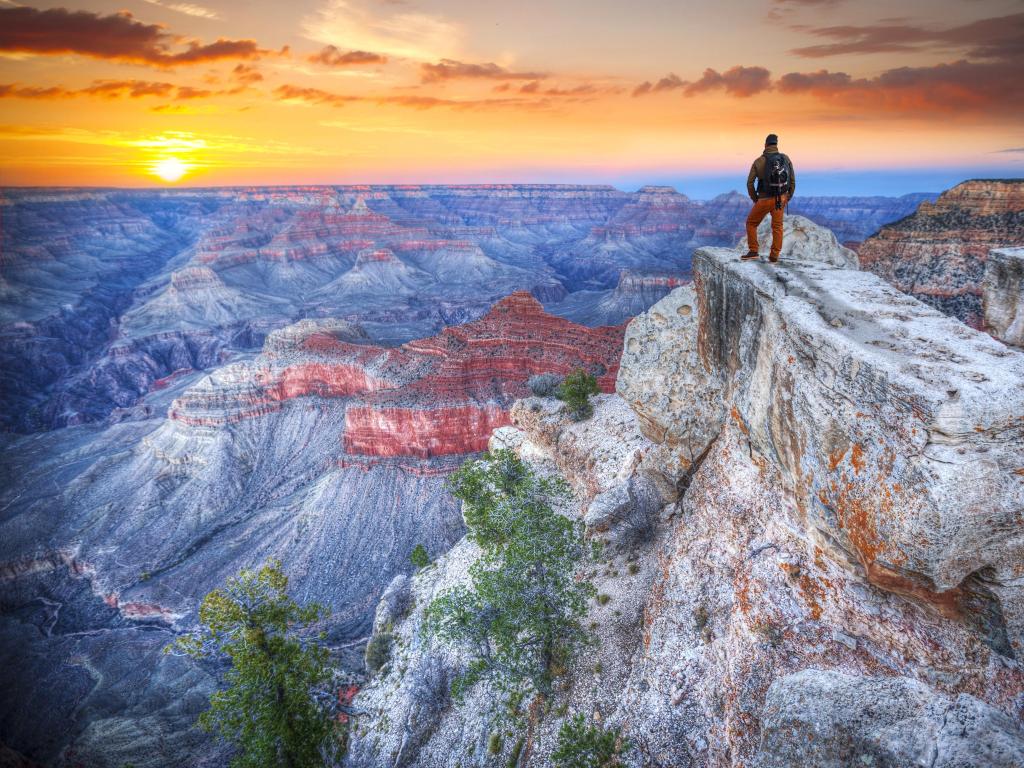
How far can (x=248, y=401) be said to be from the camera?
180 feet

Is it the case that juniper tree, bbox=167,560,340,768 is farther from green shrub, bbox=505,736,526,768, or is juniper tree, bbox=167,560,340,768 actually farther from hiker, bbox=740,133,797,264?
hiker, bbox=740,133,797,264

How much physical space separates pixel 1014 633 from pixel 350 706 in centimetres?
2301

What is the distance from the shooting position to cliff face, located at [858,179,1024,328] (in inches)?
1864

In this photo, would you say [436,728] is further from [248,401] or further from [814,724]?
[248,401]

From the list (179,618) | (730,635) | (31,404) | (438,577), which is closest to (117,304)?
(31,404)

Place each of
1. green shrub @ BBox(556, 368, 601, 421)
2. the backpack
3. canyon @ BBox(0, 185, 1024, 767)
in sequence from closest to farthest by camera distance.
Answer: canyon @ BBox(0, 185, 1024, 767) < the backpack < green shrub @ BBox(556, 368, 601, 421)

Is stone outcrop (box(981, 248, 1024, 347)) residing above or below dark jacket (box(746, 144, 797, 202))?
below

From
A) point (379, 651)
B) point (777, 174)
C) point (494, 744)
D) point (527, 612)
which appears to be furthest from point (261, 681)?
point (777, 174)

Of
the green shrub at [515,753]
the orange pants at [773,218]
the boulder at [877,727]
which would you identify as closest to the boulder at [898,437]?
the boulder at [877,727]

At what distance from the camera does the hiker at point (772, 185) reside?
13.1 m

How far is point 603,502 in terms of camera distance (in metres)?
18.5

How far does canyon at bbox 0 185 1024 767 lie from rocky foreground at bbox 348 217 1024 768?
0.06 metres

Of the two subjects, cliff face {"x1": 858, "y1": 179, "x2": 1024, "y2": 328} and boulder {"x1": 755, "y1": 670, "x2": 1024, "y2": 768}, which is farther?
cliff face {"x1": 858, "y1": 179, "x2": 1024, "y2": 328}

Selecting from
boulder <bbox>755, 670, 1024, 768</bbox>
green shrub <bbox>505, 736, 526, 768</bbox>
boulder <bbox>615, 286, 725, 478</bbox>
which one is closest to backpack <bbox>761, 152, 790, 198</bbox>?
boulder <bbox>615, 286, 725, 478</bbox>
